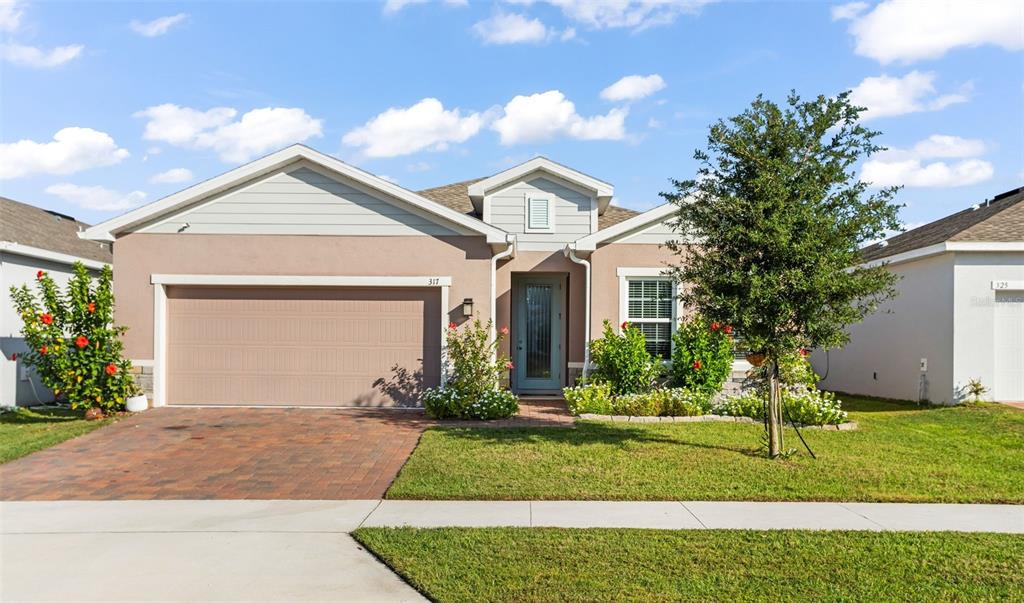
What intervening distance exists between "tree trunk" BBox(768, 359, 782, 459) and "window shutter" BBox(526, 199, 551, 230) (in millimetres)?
6620

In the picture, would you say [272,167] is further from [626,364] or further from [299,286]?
[626,364]

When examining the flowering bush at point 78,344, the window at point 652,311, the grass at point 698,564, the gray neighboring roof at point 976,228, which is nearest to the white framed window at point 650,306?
the window at point 652,311

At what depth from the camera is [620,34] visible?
11.9m

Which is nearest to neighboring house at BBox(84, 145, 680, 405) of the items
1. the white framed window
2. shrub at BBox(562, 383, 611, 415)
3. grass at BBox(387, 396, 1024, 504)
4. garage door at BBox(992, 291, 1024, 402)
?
the white framed window

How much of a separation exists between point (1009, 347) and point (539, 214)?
29.6 ft

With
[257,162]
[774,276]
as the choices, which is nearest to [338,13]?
[257,162]

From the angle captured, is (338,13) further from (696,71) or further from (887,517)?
(887,517)

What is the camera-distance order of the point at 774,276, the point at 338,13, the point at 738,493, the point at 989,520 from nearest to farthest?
1. the point at 989,520
2. the point at 738,493
3. the point at 774,276
4. the point at 338,13

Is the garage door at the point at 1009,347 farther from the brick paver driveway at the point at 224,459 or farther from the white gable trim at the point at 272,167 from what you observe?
the brick paver driveway at the point at 224,459

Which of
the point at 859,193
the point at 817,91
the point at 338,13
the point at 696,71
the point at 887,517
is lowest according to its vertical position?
the point at 887,517

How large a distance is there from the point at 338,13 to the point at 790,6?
278 inches

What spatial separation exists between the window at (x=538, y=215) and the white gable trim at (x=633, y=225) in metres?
1.40

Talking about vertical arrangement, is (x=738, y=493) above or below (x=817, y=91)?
→ below

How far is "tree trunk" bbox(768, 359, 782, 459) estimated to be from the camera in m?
7.96
